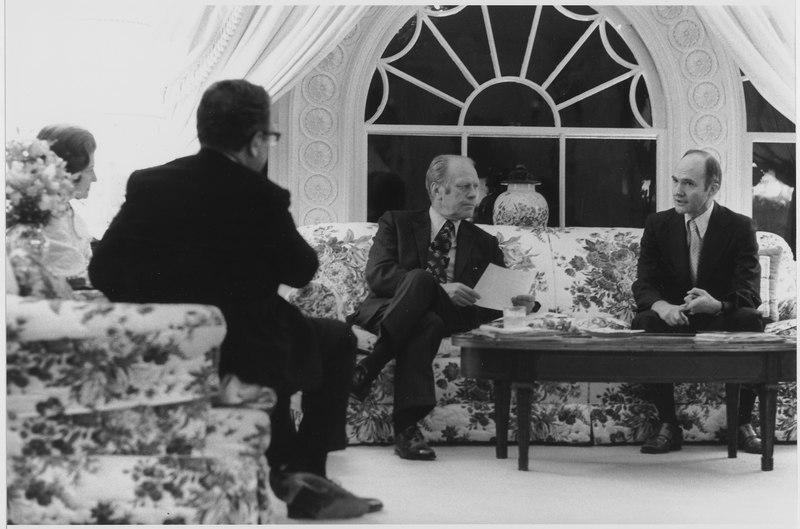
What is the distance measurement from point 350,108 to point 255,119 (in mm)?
2456

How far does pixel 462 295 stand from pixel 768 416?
1.11m

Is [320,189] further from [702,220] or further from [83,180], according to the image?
[83,180]

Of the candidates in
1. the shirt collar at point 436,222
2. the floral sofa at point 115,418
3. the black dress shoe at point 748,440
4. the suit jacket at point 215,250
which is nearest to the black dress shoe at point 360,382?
the shirt collar at point 436,222

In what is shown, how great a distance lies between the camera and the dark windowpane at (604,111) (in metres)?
5.03

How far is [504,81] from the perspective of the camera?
5000mm

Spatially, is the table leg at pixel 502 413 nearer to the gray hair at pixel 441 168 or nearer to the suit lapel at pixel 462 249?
the suit lapel at pixel 462 249

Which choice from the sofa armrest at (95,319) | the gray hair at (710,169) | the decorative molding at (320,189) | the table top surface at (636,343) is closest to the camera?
the sofa armrest at (95,319)

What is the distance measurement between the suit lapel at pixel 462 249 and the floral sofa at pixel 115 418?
6.08 ft

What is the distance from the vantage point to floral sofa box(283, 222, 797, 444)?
12.4 feet

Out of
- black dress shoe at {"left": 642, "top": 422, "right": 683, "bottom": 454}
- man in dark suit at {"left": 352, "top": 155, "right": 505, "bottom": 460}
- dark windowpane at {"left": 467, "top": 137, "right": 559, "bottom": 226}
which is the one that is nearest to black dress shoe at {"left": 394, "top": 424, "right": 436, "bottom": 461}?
man in dark suit at {"left": 352, "top": 155, "right": 505, "bottom": 460}

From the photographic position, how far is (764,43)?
4.20 m

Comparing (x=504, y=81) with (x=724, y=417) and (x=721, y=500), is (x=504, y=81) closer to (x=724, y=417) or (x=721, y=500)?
(x=724, y=417)

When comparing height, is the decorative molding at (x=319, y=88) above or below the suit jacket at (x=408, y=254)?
above

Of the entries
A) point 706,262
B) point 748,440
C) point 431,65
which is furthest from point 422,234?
point 748,440
